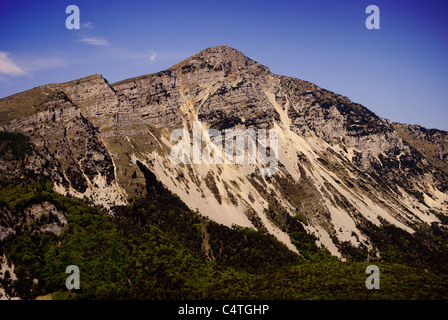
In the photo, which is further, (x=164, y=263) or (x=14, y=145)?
(x=14, y=145)

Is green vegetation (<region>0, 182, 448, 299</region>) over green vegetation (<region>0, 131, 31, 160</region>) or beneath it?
beneath

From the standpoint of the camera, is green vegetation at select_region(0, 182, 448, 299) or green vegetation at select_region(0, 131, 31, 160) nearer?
green vegetation at select_region(0, 182, 448, 299)

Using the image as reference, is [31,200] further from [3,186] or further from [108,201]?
[108,201]

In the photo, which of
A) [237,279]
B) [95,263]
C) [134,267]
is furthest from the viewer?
[237,279]

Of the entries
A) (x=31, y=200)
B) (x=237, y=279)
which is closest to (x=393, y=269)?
(x=237, y=279)

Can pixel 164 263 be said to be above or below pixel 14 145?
below

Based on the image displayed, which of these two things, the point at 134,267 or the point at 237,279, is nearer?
the point at 134,267

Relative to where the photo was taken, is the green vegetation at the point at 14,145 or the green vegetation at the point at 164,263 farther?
the green vegetation at the point at 14,145
